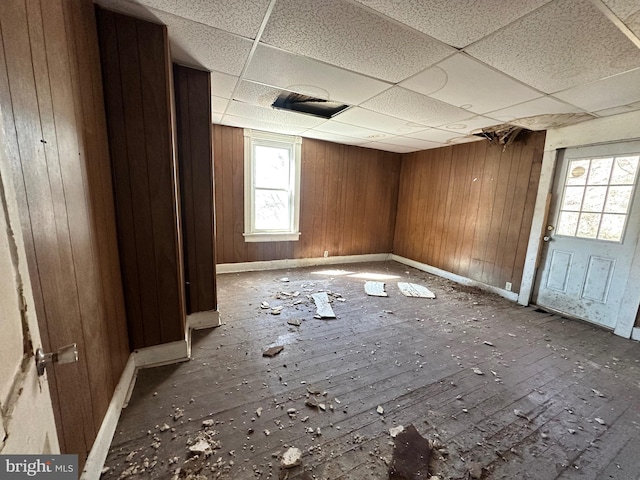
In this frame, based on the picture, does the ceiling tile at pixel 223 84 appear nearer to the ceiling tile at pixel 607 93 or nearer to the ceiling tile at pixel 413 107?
the ceiling tile at pixel 413 107

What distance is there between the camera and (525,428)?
1552mm

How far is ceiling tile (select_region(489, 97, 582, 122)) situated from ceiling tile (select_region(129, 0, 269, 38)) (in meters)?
2.47

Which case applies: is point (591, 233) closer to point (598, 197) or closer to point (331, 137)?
point (598, 197)

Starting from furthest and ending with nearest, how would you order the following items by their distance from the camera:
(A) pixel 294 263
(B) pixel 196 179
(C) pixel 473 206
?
(A) pixel 294 263
(C) pixel 473 206
(B) pixel 196 179

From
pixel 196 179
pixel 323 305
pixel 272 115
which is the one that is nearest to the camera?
pixel 196 179

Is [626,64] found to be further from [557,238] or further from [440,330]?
[440,330]

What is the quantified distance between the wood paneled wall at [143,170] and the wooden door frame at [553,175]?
4067mm

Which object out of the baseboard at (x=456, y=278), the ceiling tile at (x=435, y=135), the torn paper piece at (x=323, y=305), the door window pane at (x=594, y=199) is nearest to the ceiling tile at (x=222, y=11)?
the torn paper piece at (x=323, y=305)

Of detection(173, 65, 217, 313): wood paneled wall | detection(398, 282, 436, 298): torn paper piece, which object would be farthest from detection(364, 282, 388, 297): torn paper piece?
detection(173, 65, 217, 313): wood paneled wall

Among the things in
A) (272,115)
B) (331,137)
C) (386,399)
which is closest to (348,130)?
(331,137)

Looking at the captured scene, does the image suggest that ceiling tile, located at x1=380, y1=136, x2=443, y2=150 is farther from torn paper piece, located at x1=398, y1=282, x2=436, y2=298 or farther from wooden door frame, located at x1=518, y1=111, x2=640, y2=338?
torn paper piece, located at x1=398, y1=282, x2=436, y2=298

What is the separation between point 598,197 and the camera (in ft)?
9.41

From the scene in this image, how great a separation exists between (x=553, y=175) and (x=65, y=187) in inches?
177

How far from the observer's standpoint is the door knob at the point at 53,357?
54cm
